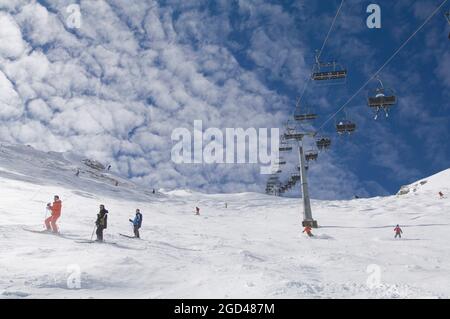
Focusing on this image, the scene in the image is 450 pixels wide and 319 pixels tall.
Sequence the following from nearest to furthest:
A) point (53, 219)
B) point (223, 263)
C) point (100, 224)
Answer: point (223, 263) → point (100, 224) → point (53, 219)

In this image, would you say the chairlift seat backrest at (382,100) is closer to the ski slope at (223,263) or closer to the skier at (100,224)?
the ski slope at (223,263)

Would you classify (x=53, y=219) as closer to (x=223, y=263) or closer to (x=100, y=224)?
(x=100, y=224)

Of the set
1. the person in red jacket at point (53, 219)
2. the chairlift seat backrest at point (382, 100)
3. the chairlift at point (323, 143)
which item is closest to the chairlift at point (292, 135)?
the chairlift at point (323, 143)

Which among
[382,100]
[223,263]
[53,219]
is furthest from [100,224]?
[382,100]

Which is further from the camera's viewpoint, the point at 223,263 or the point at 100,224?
the point at 100,224

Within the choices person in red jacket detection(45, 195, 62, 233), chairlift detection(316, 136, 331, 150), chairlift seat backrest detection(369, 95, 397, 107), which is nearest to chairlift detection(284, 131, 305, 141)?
chairlift detection(316, 136, 331, 150)

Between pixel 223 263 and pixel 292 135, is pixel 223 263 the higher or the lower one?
the lower one

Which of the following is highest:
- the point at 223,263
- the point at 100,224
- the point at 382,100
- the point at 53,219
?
the point at 382,100

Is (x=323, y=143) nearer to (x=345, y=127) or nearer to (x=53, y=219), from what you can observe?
(x=345, y=127)

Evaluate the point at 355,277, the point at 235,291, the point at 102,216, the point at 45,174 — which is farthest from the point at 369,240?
the point at 45,174

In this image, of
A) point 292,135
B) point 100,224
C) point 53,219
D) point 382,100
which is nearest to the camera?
point 100,224

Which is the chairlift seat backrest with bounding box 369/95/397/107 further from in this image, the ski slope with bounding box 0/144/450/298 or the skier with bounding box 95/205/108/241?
the skier with bounding box 95/205/108/241
